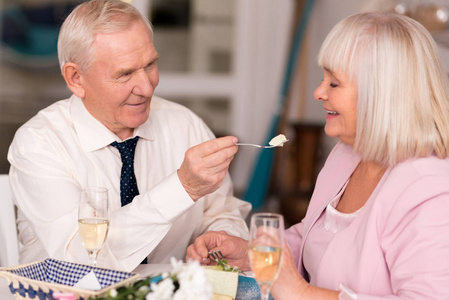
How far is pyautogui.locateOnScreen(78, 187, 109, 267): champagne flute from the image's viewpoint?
152 cm

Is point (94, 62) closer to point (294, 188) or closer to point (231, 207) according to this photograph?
Result: point (231, 207)

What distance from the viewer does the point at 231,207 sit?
2.37 metres

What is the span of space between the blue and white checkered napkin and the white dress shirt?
1.39 ft

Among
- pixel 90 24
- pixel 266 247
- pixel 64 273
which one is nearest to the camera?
pixel 266 247

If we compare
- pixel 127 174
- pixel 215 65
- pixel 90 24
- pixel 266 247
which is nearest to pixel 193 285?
pixel 266 247

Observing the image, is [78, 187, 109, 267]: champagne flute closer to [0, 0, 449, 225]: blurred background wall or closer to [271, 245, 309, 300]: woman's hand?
[271, 245, 309, 300]: woman's hand

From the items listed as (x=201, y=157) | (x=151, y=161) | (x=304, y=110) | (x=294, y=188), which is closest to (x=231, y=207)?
(x=151, y=161)

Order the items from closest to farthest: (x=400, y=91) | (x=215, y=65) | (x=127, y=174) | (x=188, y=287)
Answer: (x=188, y=287)
(x=400, y=91)
(x=127, y=174)
(x=215, y=65)

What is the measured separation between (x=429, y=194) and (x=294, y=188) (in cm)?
398

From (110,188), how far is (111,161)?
10 centimetres

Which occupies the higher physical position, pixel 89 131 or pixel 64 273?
pixel 89 131

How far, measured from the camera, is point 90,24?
2049mm

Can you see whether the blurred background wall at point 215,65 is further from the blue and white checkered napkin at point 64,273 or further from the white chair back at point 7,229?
the blue and white checkered napkin at point 64,273

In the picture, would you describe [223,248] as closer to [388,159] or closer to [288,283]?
[288,283]
